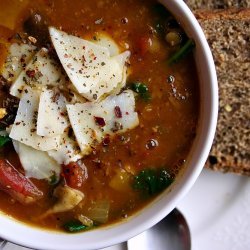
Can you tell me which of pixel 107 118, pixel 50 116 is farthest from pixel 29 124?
pixel 107 118

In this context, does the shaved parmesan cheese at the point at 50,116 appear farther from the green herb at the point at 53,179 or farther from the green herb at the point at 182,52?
the green herb at the point at 182,52

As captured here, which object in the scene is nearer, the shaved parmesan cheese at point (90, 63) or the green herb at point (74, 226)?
the shaved parmesan cheese at point (90, 63)

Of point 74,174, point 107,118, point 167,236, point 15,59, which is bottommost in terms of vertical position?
point 167,236

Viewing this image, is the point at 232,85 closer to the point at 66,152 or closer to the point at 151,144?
the point at 151,144

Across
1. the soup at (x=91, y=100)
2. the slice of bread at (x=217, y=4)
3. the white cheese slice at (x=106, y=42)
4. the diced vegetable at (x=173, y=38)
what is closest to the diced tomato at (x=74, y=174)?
the soup at (x=91, y=100)

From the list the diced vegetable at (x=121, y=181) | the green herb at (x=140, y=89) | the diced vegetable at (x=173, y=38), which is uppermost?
the diced vegetable at (x=173, y=38)

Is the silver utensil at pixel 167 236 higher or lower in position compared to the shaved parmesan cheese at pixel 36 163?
lower

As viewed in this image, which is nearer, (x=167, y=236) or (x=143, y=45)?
(x=143, y=45)

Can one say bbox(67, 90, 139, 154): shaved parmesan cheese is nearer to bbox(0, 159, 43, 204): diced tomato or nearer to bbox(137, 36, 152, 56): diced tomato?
bbox(137, 36, 152, 56): diced tomato
